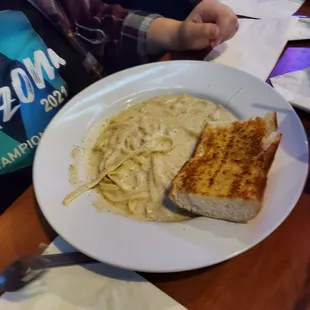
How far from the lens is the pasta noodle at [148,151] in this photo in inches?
30.3

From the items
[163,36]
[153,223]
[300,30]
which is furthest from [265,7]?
[153,223]

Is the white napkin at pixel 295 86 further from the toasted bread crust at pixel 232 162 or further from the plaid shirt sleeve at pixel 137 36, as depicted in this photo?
the plaid shirt sleeve at pixel 137 36

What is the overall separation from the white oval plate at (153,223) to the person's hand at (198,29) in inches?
4.5

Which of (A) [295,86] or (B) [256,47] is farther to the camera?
(B) [256,47]

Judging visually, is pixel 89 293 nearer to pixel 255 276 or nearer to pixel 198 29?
pixel 255 276

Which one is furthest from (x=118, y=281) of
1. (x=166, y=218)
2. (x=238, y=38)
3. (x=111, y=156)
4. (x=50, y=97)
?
(x=238, y=38)

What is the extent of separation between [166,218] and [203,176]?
90 millimetres

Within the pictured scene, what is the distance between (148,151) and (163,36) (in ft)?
1.44

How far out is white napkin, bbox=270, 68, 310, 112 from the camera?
0.89 m

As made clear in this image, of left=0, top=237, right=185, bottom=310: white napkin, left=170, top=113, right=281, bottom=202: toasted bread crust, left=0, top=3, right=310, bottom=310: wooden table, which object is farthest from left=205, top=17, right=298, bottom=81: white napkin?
left=0, top=237, right=185, bottom=310: white napkin

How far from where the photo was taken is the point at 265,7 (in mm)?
1192

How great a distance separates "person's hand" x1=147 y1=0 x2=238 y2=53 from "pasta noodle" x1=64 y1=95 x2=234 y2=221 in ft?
0.64

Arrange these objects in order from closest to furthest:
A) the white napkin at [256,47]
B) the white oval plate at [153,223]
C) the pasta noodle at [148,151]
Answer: the white oval plate at [153,223] < the pasta noodle at [148,151] < the white napkin at [256,47]

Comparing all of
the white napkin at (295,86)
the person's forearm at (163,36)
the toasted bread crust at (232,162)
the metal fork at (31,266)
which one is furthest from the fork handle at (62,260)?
the person's forearm at (163,36)
